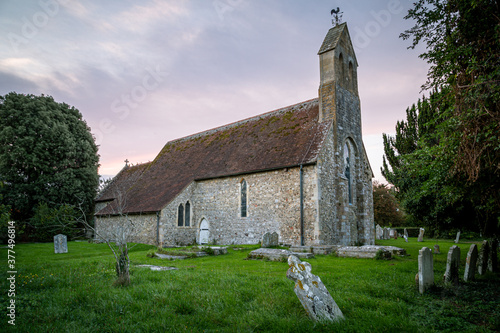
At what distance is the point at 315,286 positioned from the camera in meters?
4.82

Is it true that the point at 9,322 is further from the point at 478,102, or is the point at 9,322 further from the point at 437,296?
the point at 478,102

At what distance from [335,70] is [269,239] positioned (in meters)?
10.9

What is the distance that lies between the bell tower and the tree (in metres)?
18.8

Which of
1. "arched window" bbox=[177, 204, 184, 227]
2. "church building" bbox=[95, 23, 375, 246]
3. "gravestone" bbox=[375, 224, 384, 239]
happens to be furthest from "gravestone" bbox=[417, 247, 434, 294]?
"gravestone" bbox=[375, 224, 384, 239]

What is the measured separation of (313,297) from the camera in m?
4.64

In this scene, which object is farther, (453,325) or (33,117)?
(33,117)

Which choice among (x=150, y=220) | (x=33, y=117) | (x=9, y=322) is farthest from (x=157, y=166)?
(x=9, y=322)

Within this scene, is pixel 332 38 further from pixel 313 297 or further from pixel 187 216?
pixel 313 297

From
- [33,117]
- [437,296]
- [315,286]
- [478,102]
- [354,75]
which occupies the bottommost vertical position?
[437,296]

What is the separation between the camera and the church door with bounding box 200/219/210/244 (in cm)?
1984

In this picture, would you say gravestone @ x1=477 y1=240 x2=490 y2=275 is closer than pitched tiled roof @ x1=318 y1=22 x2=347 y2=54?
Yes

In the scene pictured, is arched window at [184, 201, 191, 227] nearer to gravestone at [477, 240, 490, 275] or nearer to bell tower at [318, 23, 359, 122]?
bell tower at [318, 23, 359, 122]

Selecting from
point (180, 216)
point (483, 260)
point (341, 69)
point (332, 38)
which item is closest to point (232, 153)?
point (180, 216)

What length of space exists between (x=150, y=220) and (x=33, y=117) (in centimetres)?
1445
